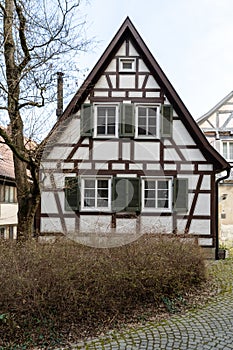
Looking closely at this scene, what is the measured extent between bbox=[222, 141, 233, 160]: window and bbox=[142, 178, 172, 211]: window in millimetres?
7135

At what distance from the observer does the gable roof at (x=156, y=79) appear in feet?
38.6

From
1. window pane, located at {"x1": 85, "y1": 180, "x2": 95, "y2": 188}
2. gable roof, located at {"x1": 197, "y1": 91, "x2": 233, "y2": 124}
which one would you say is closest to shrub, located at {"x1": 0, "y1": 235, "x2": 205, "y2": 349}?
window pane, located at {"x1": 85, "y1": 180, "x2": 95, "y2": 188}

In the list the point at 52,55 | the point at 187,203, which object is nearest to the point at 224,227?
the point at 187,203

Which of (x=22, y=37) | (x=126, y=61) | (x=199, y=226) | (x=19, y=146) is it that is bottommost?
(x=199, y=226)

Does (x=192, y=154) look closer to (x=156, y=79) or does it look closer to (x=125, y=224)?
(x=156, y=79)

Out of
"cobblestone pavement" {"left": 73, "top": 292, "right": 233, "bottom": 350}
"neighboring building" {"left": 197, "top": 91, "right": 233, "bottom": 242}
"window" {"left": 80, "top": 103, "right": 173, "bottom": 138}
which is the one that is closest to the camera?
"cobblestone pavement" {"left": 73, "top": 292, "right": 233, "bottom": 350}

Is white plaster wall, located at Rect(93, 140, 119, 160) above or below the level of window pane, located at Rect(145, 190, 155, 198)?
above

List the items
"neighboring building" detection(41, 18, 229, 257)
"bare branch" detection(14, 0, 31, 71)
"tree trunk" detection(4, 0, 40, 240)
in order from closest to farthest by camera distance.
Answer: "tree trunk" detection(4, 0, 40, 240), "bare branch" detection(14, 0, 31, 71), "neighboring building" detection(41, 18, 229, 257)

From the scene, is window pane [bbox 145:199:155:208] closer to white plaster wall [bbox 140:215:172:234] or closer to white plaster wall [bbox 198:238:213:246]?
white plaster wall [bbox 140:215:172:234]

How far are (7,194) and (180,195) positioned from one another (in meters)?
11.0

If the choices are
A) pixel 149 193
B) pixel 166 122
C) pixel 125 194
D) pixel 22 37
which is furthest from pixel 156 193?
pixel 22 37

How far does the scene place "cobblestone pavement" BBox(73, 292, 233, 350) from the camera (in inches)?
186

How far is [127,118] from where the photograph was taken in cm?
1217

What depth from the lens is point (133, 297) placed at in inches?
235
